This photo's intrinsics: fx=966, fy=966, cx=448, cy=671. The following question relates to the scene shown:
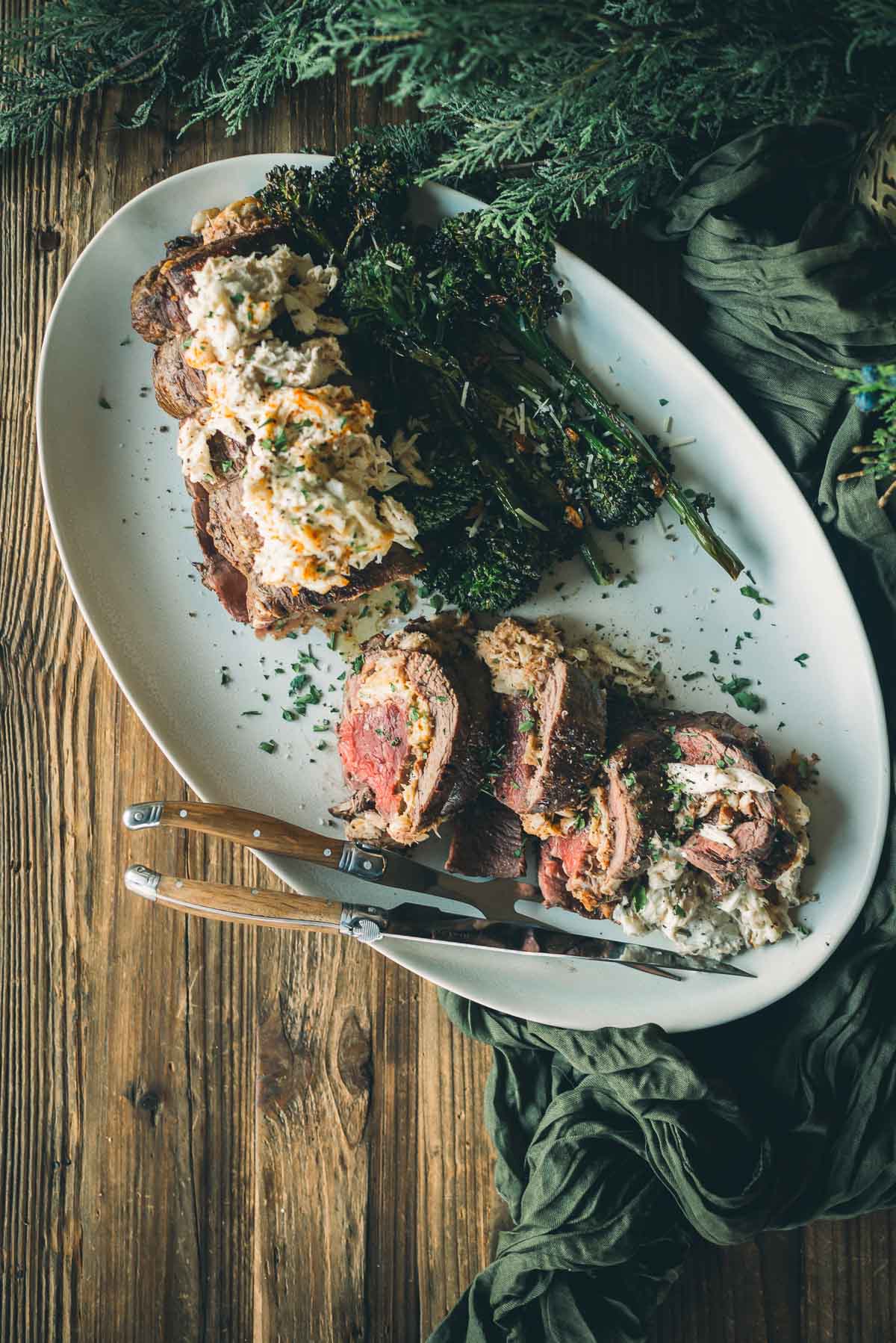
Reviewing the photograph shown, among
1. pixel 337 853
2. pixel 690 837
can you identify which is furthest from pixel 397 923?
pixel 690 837

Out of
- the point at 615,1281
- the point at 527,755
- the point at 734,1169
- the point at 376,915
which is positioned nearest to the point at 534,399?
the point at 527,755

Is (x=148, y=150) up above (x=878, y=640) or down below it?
above

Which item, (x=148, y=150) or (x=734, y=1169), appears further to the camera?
(x=148, y=150)

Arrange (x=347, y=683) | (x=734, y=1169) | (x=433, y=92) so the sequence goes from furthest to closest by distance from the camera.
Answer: (x=347, y=683)
(x=734, y=1169)
(x=433, y=92)

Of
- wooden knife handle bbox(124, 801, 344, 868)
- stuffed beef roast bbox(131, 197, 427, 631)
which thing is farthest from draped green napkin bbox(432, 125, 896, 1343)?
stuffed beef roast bbox(131, 197, 427, 631)

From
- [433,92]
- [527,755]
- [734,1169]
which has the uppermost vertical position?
[433,92]

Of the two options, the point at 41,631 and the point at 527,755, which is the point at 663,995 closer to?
the point at 527,755

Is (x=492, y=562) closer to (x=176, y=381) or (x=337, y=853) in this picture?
(x=337, y=853)
